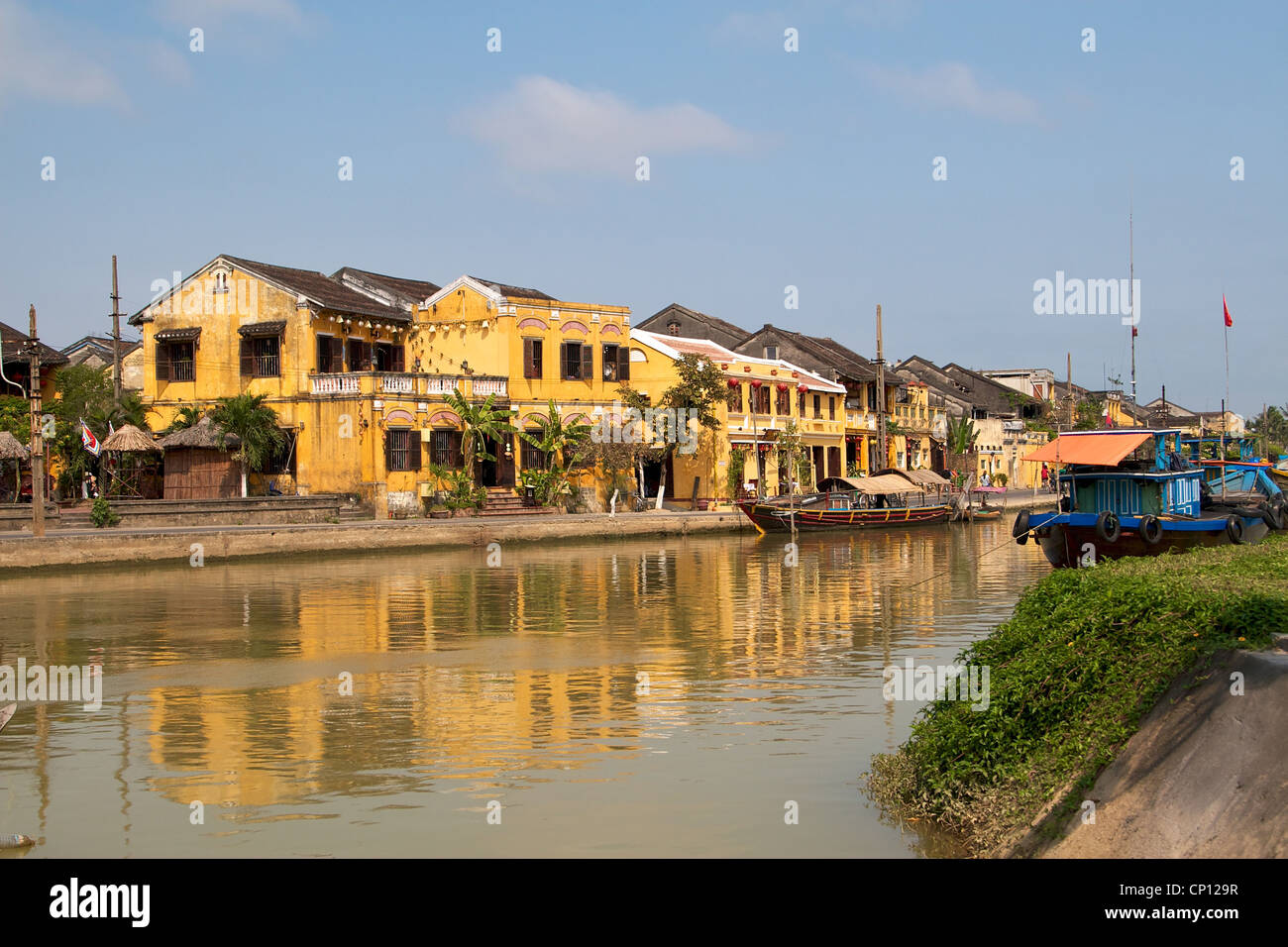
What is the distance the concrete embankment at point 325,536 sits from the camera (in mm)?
28828

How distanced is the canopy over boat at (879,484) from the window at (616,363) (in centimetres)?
879

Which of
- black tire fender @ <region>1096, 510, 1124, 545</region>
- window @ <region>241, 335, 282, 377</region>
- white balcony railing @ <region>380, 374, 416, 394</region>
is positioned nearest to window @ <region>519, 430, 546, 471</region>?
white balcony railing @ <region>380, 374, 416, 394</region>

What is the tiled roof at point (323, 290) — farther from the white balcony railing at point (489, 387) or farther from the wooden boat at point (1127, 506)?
the wooden boat at point (1127, 506)

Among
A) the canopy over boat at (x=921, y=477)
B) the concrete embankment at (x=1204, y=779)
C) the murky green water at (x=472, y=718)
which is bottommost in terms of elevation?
the murky green water at (x=472, y=718)

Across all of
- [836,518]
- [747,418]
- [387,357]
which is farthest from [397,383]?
[747,418]

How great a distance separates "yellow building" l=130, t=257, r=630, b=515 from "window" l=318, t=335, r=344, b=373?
0.04 m

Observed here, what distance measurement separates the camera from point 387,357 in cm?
4569

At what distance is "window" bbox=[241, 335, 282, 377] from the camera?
4150cm

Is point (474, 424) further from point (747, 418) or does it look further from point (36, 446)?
point (36, 446)

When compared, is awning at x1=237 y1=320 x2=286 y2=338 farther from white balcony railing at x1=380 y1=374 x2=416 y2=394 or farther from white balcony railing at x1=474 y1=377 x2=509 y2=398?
white balcony railing at x1=474 y1=377 x2=509 y2=398

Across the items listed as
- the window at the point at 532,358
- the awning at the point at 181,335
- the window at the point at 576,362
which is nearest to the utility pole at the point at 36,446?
the awning at the point at 181,335
